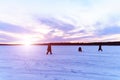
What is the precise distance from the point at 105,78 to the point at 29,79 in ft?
22.8

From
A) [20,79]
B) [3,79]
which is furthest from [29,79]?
[3,79]

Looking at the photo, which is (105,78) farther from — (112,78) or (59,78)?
(59,78)

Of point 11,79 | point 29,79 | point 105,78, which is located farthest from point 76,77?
point 11,79

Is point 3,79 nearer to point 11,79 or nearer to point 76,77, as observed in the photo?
point 11,79

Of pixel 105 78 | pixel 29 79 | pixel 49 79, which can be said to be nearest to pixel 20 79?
pixel 29 79

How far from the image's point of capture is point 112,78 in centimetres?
2311

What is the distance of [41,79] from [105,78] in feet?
19.3

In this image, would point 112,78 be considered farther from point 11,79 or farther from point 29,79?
point 11,79

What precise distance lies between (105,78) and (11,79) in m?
8.55

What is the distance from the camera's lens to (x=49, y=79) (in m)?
22.3

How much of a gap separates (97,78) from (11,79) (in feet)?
25.7

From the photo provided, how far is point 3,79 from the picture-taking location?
2217 cm

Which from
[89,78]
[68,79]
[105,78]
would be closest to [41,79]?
[68,79]

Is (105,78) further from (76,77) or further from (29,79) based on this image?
(29,79)
